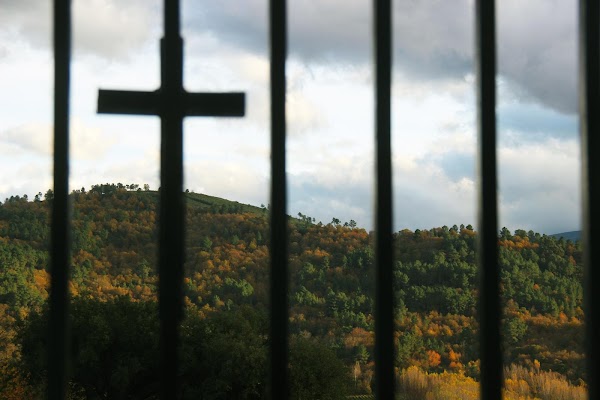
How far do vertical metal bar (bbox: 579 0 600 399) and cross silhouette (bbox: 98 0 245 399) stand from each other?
0.82m

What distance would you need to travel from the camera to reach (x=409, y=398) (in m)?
28.7

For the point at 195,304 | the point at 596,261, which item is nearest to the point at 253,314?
the point at 195,304

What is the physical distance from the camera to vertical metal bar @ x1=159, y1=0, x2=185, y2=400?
4.92 ft

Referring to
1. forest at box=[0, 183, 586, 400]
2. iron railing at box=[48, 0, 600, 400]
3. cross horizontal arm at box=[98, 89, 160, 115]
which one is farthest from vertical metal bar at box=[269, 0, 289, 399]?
forest at box=[0, 183, 586, 400]

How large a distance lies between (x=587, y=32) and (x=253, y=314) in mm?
24440

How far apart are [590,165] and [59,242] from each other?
1215 millimetres

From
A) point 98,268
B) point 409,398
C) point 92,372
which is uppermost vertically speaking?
point 98,268

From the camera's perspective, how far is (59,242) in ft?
4.83

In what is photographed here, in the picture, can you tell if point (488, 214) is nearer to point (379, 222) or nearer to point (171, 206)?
point (379, 222)

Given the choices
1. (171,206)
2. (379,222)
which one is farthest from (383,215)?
(171,206)

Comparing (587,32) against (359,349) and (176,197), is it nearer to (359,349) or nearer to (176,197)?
(176,197)

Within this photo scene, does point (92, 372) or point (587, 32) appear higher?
point (587, 32)

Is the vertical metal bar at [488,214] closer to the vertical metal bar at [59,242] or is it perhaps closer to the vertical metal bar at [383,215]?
the vertical metal bar at [383,215]

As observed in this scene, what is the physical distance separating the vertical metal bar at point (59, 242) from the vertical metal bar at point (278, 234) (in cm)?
42
